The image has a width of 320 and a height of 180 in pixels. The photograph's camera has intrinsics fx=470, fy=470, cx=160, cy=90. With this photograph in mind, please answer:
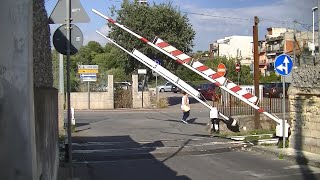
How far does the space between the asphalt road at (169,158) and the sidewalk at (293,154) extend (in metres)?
0.23

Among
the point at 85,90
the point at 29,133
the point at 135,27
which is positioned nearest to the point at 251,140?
the point at 29,133

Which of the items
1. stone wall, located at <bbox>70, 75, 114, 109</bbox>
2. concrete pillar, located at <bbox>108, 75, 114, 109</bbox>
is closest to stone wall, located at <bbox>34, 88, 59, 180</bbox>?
concrete pillar, located at <bbox>108, 75, 114, 109</bbox>

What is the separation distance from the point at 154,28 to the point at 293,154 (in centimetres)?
2854

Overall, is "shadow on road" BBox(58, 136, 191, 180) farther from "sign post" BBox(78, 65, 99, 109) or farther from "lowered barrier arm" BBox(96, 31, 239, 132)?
"sign post" BBox(78, 65, 99, 109)

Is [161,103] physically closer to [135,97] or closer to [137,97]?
[137,97]

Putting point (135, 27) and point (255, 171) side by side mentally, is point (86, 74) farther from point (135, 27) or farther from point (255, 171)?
point (255, 171)

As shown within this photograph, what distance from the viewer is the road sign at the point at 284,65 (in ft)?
45.3

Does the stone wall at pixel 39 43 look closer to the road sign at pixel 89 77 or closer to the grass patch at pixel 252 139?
the grass patch at pixel 252 139

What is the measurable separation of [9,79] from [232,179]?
722 cm

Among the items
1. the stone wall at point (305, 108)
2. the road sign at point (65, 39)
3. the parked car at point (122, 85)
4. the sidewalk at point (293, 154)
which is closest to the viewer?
the road sign at point (65, 39)

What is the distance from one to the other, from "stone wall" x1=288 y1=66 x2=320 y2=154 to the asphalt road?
1085 mm

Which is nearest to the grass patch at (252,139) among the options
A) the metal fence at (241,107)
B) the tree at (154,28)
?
the metal fence at (241,107)

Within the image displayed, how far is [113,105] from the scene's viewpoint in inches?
1403

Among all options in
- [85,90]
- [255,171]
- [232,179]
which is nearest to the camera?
[232,179]
